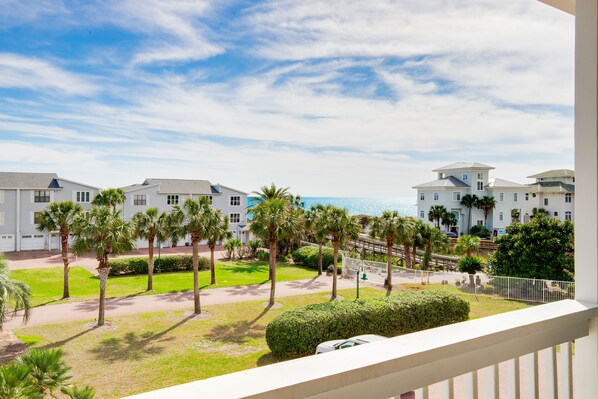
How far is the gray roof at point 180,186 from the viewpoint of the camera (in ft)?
47.3

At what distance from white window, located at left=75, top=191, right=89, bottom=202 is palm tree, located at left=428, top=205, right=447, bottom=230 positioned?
1581 cm

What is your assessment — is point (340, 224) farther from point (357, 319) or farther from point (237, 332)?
point (357, 319)

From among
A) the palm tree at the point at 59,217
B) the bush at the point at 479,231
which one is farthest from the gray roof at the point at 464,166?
the palm tree at the point at 59,217

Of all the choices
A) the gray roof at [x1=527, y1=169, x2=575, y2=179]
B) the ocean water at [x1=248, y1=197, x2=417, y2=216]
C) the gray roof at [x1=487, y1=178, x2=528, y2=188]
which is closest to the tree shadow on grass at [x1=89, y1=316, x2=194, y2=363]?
the ocean water at [x1=248, y1=197, x2=417, y2=216]

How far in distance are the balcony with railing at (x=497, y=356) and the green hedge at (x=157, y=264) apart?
628 inches

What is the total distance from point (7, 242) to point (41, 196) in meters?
1.56

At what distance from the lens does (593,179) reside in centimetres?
92

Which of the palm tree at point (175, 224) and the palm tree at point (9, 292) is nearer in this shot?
the palm tree at point (9, 292)

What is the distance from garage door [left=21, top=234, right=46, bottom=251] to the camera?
465 inches

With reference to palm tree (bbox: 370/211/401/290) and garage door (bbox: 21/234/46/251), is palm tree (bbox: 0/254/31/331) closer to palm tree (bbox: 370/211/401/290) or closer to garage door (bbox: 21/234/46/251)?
garage door (bbox: 21/234/46/251)

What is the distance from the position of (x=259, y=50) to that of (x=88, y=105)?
5.93 meters

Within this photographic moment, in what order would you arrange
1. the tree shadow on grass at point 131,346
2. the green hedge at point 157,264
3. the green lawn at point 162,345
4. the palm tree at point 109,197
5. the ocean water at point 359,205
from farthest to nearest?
the green hedge at point 157,264 → the ocean water at point 359,205 → the palm tree at point 109,197 → the tree shadow on grass at point 131,346 → the green lawn at point 162,345

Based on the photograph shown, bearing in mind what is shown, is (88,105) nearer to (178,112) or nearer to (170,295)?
(178,112)

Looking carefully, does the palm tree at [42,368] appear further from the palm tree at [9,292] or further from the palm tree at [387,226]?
the palm tree at [387,226]
